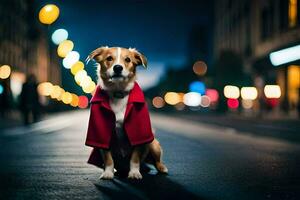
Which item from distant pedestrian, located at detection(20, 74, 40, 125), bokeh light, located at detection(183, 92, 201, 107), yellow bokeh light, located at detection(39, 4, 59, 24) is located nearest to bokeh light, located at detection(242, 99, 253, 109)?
bokeh light, located at detection(183, 92, 201, 107)

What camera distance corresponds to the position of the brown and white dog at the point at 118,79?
20.5 ft

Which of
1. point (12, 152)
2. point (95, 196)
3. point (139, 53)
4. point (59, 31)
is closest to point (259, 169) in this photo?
point (139, 53)

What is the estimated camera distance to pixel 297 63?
129 ft

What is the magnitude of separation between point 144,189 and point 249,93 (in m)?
45.6

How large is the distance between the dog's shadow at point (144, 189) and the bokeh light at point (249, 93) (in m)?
44.4

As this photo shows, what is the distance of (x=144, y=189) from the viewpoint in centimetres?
589

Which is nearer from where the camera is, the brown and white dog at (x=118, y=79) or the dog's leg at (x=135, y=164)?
the brown and white dog at (x=118, y=79)

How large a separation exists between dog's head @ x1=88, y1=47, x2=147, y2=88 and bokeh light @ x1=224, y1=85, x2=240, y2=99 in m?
46.4

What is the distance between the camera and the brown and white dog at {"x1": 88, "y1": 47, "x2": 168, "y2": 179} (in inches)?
246

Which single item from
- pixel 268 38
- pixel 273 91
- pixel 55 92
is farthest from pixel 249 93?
pixel 55 92

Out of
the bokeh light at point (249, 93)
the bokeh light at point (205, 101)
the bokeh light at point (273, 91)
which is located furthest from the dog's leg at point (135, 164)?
the bokeh light at point (205, 101)

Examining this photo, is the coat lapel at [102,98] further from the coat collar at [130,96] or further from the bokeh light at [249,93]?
the bokeh light at [249,93]

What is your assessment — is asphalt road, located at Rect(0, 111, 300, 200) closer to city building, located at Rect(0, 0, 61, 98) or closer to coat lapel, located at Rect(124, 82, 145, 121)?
coat lapel, located at Rect(124, 82, 145, 121)

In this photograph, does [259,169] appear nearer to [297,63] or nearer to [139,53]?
[139,53]
